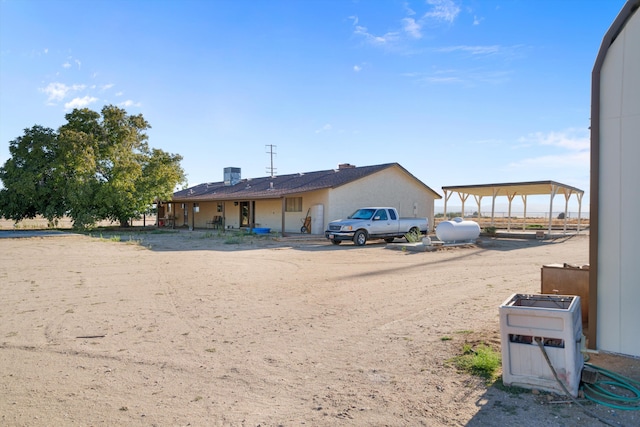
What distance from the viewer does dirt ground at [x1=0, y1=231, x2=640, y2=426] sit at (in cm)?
376

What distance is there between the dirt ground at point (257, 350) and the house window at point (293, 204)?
16.1m

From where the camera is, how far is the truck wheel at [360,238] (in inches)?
781

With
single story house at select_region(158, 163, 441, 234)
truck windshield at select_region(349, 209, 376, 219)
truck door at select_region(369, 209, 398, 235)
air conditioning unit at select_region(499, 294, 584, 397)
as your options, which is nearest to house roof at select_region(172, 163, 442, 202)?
single story house at select_region(158, 163, 441, 234)

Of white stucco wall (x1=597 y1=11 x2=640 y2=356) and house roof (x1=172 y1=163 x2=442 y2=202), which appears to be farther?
house roof (x1=172 y1=163 x2=442 y2=202)

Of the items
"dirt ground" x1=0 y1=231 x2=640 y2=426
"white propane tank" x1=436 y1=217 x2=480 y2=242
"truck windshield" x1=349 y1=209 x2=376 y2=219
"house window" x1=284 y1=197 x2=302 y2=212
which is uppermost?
"house window" x1=284 y1=197 x2=302 y2=212

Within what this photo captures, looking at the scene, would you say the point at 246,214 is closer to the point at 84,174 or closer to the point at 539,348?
the point at 84,174

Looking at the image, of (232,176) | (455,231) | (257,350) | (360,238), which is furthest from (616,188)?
(232,176)

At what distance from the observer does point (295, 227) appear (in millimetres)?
27891

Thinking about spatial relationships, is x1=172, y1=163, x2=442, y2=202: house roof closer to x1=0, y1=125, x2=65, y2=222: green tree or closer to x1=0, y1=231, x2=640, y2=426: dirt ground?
x1=0, y1=125, x2=65, y2=222: green tree

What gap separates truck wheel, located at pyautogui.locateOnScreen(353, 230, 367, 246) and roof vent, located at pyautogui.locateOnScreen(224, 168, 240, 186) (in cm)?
2121

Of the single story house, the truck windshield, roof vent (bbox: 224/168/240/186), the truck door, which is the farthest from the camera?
roof vent (bbox: 224/168/240/186)

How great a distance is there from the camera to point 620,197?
15.5 ft

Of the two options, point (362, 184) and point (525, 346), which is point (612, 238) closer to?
point (525, 346)

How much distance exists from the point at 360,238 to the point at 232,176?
21966mm
